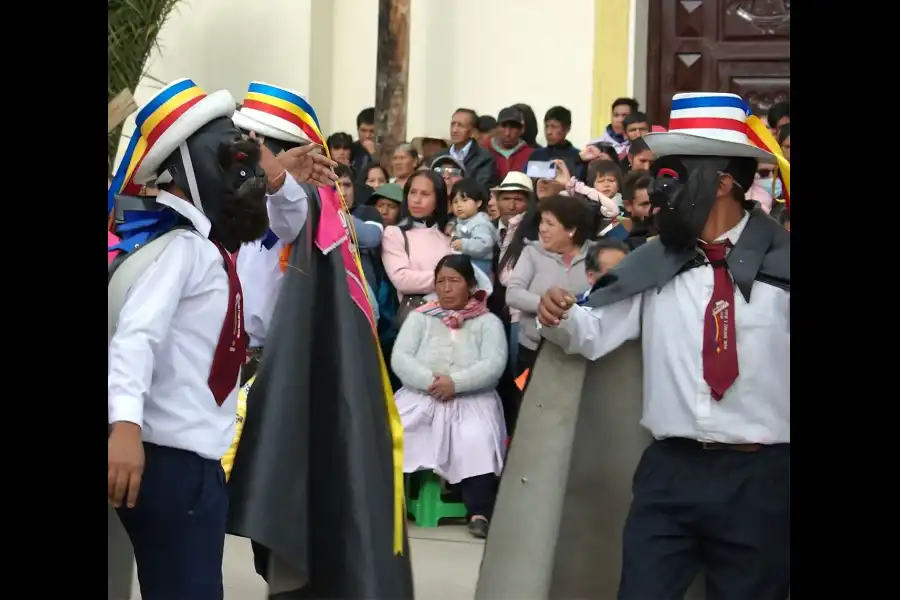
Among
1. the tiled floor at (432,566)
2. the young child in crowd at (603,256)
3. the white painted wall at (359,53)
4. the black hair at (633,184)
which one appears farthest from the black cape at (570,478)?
the white painted wall at (359,53)

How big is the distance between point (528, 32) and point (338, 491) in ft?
24.1

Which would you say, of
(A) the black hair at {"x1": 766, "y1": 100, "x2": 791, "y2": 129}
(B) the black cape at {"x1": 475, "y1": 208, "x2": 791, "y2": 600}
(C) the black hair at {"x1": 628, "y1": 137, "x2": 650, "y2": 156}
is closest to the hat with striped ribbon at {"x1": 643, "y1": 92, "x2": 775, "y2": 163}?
(B) the black cape at {"x1": 475, "y1": 208, "x2": 791, "y2": 600}

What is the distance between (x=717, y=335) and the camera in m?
3.80

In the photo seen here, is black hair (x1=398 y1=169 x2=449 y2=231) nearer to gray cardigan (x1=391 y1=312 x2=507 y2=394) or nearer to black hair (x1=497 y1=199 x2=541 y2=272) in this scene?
black hair (x1=497 y1=199 x2=541 y2=272)

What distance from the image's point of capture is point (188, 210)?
3473 mm

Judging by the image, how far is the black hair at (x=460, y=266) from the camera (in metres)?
6.64

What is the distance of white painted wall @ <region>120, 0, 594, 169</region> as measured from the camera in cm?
1108

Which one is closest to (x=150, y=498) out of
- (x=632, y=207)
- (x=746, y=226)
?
(x=746, y=226)

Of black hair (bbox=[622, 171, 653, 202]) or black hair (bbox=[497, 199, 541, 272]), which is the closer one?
black hair (bbox=[622, 171, 653, 202])

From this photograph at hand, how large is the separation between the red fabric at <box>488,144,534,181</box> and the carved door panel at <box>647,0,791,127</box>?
2279 millimetres

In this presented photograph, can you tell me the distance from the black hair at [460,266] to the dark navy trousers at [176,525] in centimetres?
330

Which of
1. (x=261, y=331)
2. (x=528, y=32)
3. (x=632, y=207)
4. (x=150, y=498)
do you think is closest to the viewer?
(x=150, y=498)

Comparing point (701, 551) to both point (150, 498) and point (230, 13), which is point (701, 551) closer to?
point (150, 498)
